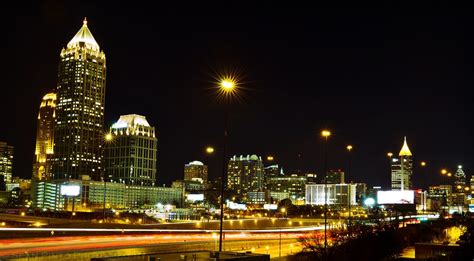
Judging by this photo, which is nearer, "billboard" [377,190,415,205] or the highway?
the highway

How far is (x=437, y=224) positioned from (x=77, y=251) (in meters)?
59.9

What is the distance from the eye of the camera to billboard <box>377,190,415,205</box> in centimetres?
8675

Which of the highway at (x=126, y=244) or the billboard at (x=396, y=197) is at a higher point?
the billboard at (x=396, y=197)

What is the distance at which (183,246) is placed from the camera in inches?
1969

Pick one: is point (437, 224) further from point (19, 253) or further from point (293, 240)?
point (19, 253)

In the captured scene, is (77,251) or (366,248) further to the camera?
(366,248)

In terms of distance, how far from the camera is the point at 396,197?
87.5 m

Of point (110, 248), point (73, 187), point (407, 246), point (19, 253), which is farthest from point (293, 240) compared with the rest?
point (73, 187)

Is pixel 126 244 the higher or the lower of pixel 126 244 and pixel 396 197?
the lower

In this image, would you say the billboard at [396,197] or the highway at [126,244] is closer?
the highway at [126,244]

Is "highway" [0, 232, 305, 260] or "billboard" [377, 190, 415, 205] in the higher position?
"billboard" [377, 190, 415, 205]

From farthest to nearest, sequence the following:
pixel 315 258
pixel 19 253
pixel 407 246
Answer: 1. pixel 407 246
2. pixel 19 253
3. pixel 315 258

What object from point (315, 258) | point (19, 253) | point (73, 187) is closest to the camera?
point (315, 258)

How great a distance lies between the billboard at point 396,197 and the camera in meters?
86.8
